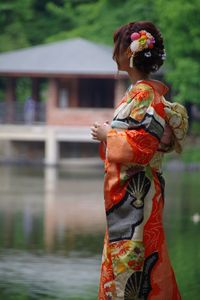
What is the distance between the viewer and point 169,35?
1102 inches

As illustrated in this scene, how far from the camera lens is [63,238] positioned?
12.9 metres

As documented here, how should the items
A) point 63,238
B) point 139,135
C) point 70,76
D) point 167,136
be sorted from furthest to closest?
point 70,76, point 63,238, point 167,136, point 139,135

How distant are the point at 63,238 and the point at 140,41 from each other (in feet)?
25.6

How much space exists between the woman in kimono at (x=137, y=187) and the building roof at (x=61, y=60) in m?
34.9

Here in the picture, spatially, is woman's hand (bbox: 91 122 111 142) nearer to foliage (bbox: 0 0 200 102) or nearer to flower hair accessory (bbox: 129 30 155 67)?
flower hair accessory (bbox: 129 30 155 67)

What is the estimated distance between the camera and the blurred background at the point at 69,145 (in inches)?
404

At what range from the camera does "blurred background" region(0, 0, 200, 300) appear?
10.2m

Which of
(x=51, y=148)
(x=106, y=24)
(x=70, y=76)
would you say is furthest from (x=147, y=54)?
(x=70, y=76)

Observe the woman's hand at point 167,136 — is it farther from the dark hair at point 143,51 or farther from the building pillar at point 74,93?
the building pillar at point 74,93

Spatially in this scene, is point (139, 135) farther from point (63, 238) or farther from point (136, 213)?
point (63, 238)

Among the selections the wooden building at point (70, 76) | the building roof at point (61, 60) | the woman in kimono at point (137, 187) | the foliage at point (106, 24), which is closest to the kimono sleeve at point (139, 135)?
the woman in kimono at point (137, 187)

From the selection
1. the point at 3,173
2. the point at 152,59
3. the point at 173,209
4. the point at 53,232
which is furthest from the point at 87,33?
the point at 152,59

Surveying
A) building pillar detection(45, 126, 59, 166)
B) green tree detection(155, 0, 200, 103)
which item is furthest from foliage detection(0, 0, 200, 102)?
building pillar detection(45, 126, 59, 166)

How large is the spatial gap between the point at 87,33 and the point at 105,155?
40.2 m
